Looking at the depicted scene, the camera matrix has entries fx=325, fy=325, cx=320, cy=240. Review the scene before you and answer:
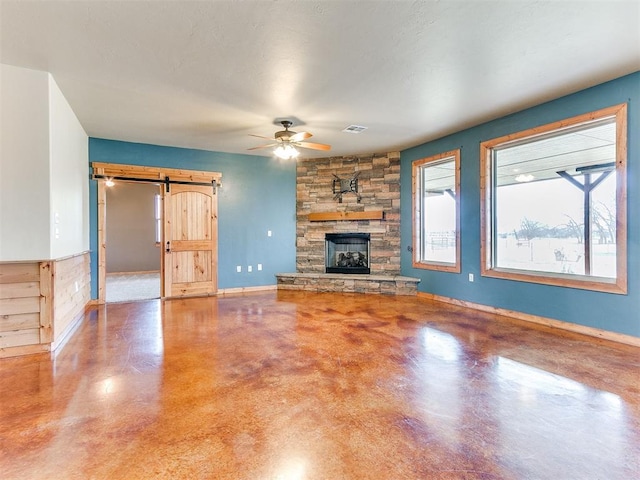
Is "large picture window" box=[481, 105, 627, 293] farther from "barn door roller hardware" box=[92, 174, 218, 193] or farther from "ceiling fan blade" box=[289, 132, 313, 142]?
"barn door roller hardware" box=[92, 174, 218, 193]

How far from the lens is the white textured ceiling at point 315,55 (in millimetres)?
2373

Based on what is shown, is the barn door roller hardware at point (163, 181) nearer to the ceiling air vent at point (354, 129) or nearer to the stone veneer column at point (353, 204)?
the stone veneer column at point (353, 204)

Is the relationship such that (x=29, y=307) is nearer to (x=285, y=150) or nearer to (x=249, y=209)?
(x=285, y=150)

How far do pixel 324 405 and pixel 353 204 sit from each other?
16.3 feet

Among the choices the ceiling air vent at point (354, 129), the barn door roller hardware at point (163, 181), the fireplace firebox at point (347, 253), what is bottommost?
the fireplace firebox at point (347, 253)

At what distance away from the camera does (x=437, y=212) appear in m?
5.89

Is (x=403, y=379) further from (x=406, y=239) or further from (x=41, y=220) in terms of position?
(x=406, y=239)

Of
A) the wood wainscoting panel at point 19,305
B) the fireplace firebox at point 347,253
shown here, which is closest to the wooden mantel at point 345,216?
the fireplace firebox at point 347,253

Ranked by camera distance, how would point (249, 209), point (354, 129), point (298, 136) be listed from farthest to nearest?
point (249, 209) → point (354, 129) → point (298, 136)

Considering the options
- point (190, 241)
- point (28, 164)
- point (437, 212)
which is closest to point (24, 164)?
point (28, 164)

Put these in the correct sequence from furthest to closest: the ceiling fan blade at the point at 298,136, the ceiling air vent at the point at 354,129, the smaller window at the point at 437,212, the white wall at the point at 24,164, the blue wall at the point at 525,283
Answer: the smaller window at the point at 437,212, the ceiling air vent at the point at 354,129, the ceiling fan blade at the point at 298,136, the blue wall at the point at 525,283, the white wall at the point at 24,164

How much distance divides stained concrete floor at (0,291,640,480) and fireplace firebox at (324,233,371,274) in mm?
2949

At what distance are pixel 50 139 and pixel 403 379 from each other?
4.02 metres

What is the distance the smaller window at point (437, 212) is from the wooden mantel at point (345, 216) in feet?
2.51
